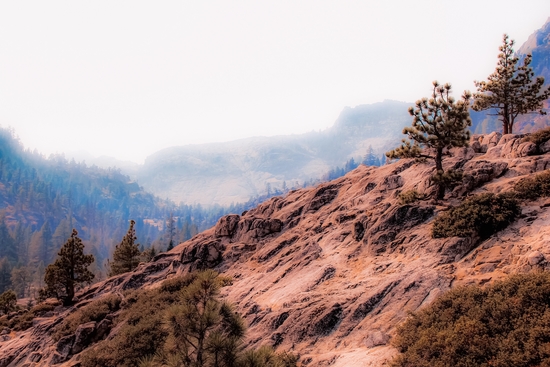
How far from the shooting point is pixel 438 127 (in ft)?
70.6

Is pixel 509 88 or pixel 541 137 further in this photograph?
pixel 509 88

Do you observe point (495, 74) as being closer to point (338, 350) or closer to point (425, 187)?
point (425, 187)

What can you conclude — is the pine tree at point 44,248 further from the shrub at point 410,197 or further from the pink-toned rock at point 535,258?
the pink-toned rock at point 535,258

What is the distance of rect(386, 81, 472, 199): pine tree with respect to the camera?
21.1m

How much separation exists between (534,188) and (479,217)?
365 centimetres

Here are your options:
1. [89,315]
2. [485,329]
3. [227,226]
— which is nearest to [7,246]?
[89,315]

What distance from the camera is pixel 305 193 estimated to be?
1511 inches

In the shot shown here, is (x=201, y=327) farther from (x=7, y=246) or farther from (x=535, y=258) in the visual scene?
(x=7, y=246)

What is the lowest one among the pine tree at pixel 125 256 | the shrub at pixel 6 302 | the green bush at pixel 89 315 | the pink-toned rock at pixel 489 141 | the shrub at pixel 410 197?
the shrub at pixel 6 302

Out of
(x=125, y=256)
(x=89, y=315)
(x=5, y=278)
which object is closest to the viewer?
(x=89, y=315)

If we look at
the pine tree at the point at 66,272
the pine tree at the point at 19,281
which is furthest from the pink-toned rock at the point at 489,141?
the pine tree at the point at 19,281

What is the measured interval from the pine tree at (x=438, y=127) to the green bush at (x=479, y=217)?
3.71 meters

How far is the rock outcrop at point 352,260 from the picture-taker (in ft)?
44.7

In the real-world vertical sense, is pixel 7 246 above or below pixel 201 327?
below
